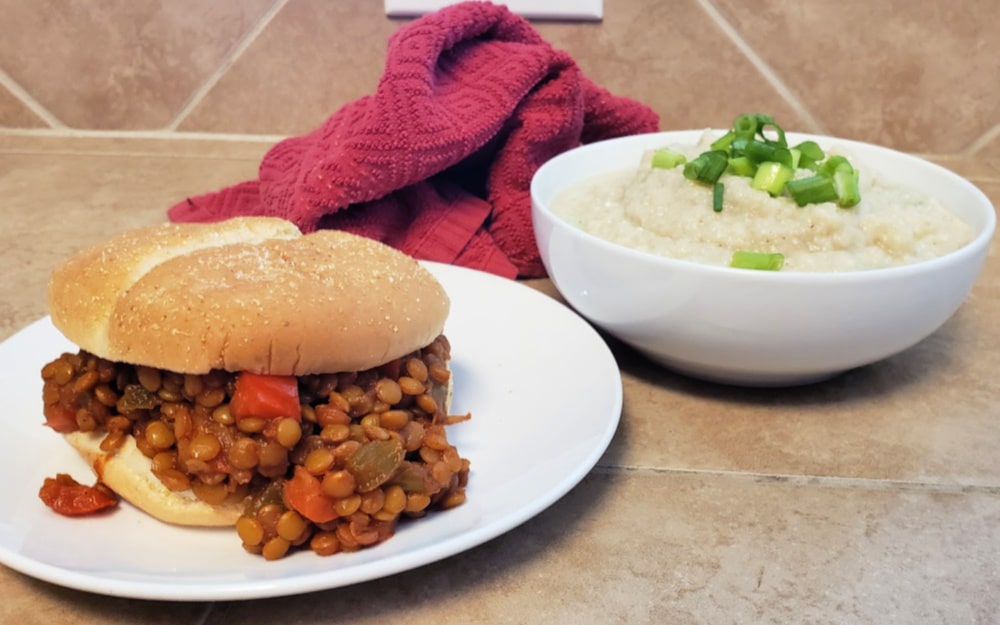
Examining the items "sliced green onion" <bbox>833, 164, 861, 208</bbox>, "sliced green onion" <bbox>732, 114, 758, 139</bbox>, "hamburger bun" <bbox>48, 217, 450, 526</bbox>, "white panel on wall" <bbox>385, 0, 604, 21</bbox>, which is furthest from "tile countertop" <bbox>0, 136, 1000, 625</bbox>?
"white panel on wall" <bbox>385, 0, 604, 21</bbox>

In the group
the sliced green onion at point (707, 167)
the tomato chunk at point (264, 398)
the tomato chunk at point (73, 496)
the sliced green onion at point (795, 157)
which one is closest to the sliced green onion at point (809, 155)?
the sliced green onion at point (795, 157)

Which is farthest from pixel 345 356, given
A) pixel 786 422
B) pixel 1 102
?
pixel 1 102

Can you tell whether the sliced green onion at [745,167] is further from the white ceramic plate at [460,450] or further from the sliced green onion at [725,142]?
the white ceramic plate at [460,450]

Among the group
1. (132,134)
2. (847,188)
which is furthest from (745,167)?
(132,134)

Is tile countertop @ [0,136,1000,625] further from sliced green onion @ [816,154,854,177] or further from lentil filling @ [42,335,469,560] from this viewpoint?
sliced green onion @ [816,154,854,177]

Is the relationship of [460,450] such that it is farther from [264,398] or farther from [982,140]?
[982,140]

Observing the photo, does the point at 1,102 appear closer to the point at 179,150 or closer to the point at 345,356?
the point at 179,150

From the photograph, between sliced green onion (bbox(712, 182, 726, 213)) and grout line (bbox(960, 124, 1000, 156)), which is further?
grout line (bbox(960, 124, 1000, 156))
